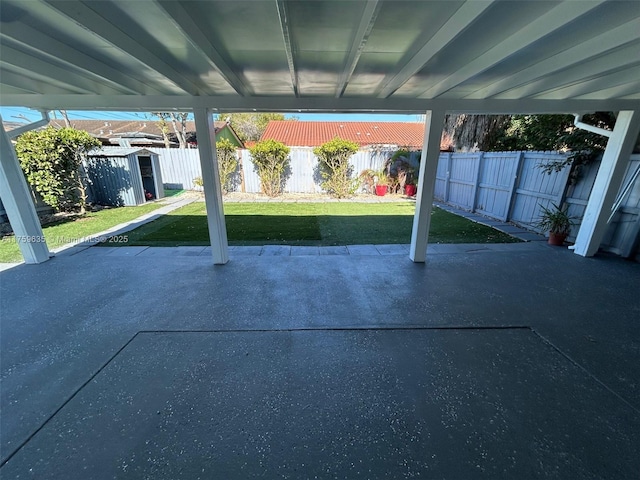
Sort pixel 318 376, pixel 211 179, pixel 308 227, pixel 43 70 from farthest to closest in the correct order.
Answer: pixel 308 227, pixel 211 179, pixel 43 70, pixel 318 376

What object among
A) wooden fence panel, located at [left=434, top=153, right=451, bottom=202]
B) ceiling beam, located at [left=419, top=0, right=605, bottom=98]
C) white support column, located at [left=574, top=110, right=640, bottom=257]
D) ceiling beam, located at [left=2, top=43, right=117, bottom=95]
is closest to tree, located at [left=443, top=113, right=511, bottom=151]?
wooden fence panel, located at [left=434, top=153, right=451, bottom=202]

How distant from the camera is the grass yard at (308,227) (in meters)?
5.51

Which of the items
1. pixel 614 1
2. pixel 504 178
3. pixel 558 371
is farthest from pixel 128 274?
pixel 504 178

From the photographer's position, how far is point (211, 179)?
3922 millimetres

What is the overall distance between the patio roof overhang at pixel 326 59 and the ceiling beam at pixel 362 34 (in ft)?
0.04

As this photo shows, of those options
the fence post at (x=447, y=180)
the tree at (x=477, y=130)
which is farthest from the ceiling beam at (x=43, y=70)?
the fence post at (x=447, y=180)

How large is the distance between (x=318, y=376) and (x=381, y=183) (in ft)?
32.3

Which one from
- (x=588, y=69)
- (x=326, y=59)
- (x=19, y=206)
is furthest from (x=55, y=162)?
(x=588, y=69)

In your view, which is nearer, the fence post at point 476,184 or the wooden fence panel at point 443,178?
the fence post at point 476,184

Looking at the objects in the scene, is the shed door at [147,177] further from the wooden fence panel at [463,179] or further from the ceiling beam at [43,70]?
the wooden fence panel at [463,179]

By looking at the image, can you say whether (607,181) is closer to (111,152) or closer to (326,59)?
(326,59)

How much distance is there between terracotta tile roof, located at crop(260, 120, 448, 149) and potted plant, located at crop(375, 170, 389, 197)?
586cm

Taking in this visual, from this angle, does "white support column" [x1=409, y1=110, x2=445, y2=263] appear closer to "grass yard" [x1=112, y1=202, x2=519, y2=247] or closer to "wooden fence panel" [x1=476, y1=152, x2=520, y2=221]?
"grass yard" [x1=112, y1=202, x2=519, y2=247]

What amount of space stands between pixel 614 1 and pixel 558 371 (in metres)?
2.57
